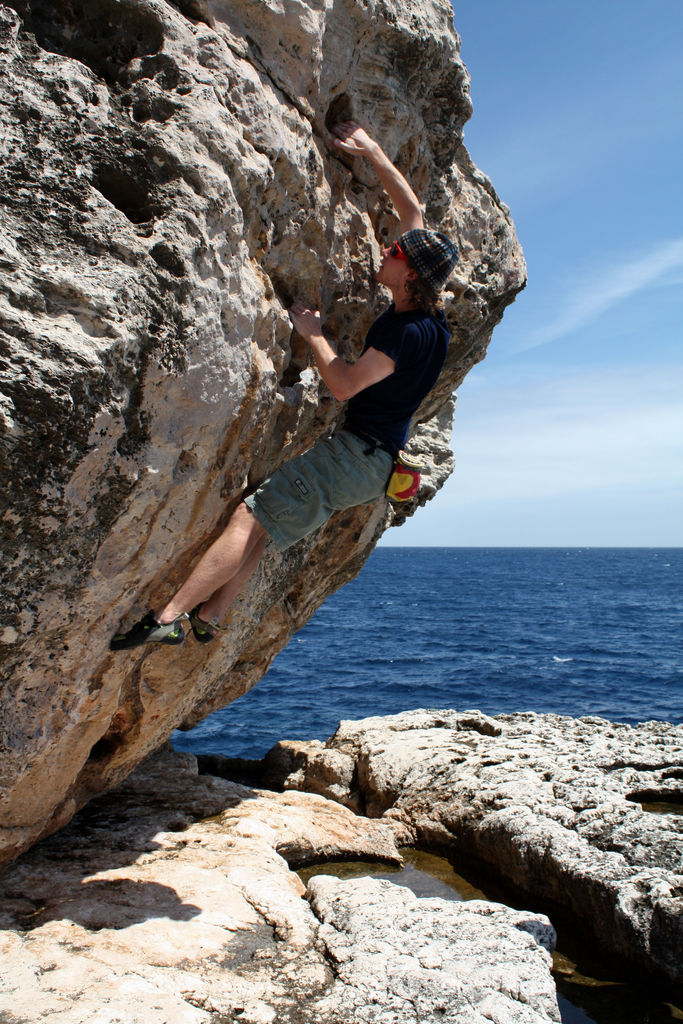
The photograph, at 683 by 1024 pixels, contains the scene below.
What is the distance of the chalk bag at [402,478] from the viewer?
233 inches

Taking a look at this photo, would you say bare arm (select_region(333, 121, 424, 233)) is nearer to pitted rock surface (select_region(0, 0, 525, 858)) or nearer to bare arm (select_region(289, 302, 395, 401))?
pitted rock surface (select_region(0, 0, 525, 858))

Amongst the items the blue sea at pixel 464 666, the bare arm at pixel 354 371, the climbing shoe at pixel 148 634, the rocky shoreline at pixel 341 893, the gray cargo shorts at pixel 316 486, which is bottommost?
the blue sea at pixel 464 666

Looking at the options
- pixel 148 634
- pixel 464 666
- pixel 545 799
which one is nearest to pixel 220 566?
pixel 148 634

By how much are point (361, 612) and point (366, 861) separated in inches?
2113

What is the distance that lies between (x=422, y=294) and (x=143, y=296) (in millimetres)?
2204

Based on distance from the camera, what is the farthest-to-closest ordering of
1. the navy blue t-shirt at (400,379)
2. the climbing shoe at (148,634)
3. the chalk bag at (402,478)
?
1. the chalk bag at (402,478)
2. the navy blue t-shirt at (400,379)
3. the climbing shoe at (148,634)

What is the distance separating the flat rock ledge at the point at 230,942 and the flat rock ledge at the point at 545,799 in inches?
47.6

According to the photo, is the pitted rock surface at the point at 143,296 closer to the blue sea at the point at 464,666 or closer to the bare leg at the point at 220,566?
the bare leg at the point at 220,566

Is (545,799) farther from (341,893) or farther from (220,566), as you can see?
(220,566)

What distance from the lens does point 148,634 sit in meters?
5.29

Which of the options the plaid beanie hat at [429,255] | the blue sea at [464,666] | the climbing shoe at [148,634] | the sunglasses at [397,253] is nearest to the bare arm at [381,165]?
the sunglasses at [397,253]

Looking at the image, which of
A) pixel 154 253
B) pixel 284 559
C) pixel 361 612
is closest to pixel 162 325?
pixel 154 253

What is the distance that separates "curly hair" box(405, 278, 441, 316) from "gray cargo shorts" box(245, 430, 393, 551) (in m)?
1.14

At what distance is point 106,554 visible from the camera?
16.4ft
